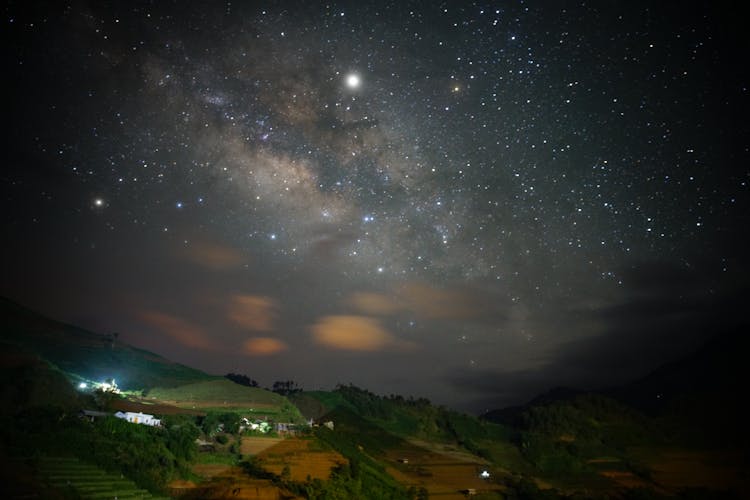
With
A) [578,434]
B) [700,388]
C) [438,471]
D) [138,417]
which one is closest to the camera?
[138,417]

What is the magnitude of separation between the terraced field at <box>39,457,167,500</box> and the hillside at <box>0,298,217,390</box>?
22.1 meters

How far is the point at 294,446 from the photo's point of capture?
30.6 meters

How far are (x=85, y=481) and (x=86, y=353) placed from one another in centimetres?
3409

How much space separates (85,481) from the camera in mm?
16781

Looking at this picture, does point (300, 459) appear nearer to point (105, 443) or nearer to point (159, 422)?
point (159, 422)

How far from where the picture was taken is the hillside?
41.0 meters

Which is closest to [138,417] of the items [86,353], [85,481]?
[85,481]

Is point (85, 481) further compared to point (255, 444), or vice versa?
point (255, 444)

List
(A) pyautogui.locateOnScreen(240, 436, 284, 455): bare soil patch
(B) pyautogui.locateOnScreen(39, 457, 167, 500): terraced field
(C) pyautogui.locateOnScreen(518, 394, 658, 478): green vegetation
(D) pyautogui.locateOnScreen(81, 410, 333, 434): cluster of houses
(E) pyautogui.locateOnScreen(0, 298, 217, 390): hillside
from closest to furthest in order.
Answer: (B) pyautogui.locateOnScreen(39, 457, 167, 500): terraced field → (D) pyautogui.locateOnScreen(81, 410, 333, 434): cluster of houses → (A) pyautogui.locateOnScreen(240, 436, 284, 455): bare soil patch → (E) pyautogui.locateOnScreen(0, 298, 217, 390): hillside → (C) pyautogui.locateOnScreen(518, 394, 658, 478): green vegetation

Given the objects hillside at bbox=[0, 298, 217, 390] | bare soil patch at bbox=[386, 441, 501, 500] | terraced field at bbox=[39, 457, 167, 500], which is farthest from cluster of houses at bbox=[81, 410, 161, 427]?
bare soil patch at bbox=[386, 441, 501, 500]

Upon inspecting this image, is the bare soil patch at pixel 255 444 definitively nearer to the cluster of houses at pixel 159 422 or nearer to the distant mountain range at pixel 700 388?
the cluster of houses at pixel 159 422

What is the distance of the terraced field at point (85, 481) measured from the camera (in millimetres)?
15688

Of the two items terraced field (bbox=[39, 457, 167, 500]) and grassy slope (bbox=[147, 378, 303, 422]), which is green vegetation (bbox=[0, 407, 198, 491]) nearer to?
terraced field (bbox=[39, 457, 167, 500])

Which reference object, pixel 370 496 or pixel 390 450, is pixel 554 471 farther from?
pixel 370 496
